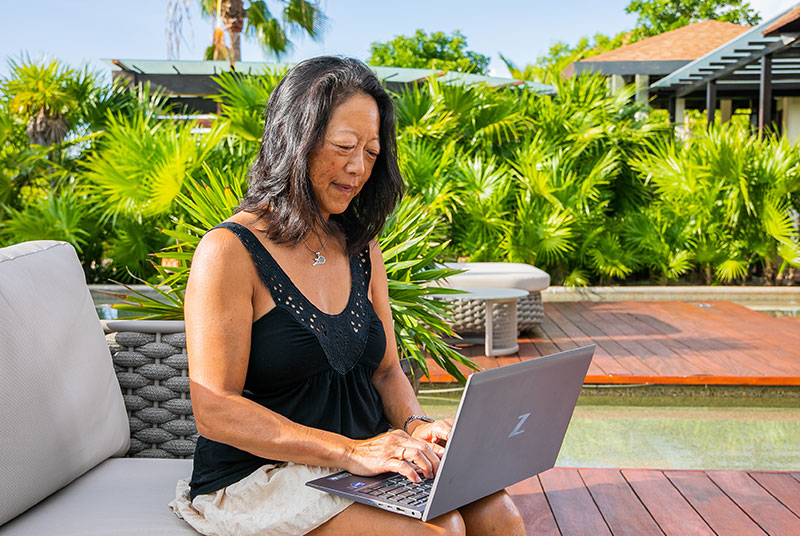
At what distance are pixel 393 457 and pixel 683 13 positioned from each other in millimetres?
40810

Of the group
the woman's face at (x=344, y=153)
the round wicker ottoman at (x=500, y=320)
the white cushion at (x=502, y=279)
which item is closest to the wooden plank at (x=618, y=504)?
the woman's face at (x=344, y=153)

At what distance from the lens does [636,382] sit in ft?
14.7

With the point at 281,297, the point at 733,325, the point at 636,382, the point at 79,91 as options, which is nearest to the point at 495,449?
the point at 281,297

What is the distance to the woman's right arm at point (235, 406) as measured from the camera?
57.6 inches

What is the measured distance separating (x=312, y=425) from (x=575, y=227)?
22.1ft

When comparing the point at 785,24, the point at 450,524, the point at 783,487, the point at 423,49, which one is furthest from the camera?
the point at 423,49

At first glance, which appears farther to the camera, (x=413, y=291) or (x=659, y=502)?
(x=413, y=291)

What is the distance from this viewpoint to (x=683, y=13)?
38.0m

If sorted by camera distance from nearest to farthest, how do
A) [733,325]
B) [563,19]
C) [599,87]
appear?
[733,325] → [599,87] → [563,19]

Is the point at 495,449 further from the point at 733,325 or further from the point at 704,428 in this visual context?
the point at 733,325

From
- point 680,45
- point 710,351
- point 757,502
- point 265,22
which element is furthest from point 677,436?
point 680,45

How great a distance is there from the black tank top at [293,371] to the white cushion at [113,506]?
10 cm

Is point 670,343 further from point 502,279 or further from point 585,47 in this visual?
point 585,47

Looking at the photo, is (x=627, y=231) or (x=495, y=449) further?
(x=627, y=231)
